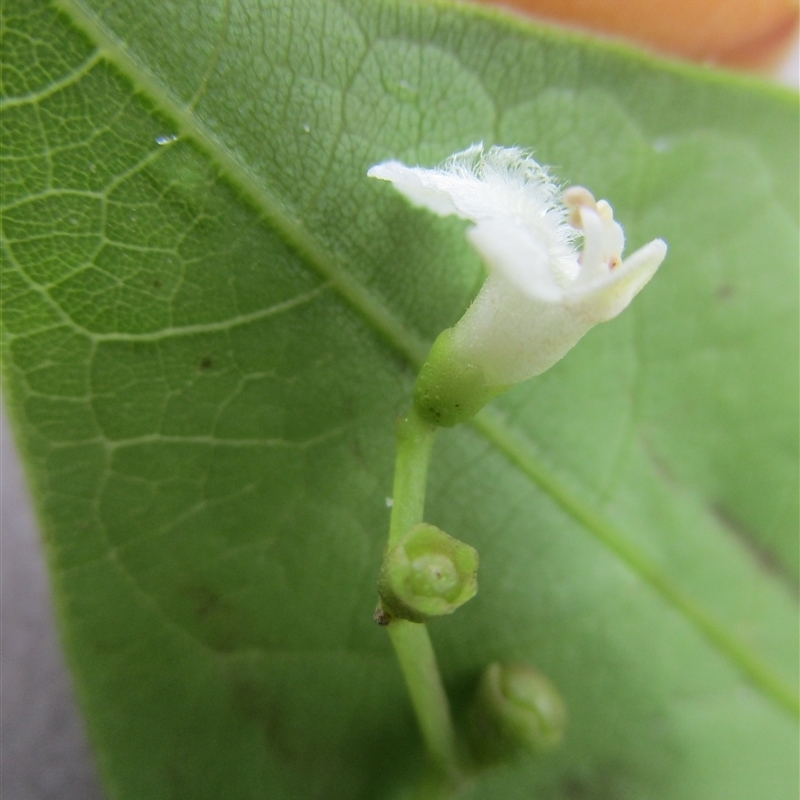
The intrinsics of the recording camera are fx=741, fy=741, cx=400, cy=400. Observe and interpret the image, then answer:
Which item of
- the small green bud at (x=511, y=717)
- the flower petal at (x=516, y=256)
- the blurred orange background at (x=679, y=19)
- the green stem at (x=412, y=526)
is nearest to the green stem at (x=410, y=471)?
the green stem at (x=412, y=526)

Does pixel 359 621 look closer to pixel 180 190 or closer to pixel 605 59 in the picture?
pixel 180 190

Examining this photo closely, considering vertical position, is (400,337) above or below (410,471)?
above

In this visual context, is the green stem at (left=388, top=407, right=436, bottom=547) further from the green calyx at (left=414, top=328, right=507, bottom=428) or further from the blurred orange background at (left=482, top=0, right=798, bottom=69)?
the blurred orange background at (left=482, top=0, right=798, bottom=69)

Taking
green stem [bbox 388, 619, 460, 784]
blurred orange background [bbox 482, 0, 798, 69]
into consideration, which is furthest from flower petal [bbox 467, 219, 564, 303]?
blurred orange background [bbox 482, 0, 798, 69]

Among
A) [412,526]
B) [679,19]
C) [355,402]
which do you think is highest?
[679,19]

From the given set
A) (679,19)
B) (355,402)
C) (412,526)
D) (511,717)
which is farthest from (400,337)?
(679,19)

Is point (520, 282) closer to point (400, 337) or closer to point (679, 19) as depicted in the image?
point (400, 337)
